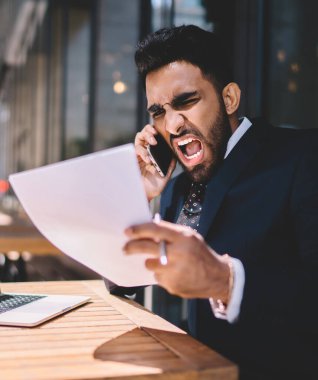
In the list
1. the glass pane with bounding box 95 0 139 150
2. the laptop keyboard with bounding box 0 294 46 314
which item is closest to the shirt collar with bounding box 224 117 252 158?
the laptop keyboard with bounding box 0 294 46 314

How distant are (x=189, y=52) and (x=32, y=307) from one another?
921mm

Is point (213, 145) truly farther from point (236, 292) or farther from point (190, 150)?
point (236, 292)

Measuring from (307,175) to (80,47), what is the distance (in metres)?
5.48

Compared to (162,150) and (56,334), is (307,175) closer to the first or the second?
(162,150)

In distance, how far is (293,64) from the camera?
2.72m

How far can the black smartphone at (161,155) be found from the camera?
1.84 meters

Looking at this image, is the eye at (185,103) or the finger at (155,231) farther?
the eye at (185,103)

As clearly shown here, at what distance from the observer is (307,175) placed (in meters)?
1.36

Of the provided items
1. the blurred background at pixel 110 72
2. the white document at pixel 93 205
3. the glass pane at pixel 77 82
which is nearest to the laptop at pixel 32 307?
the white document at pixel 93 205

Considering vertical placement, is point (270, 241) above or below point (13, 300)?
above

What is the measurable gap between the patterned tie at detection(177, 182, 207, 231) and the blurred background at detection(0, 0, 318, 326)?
3.68 feet

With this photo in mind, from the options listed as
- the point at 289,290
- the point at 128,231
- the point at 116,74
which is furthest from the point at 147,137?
the point at 116,74

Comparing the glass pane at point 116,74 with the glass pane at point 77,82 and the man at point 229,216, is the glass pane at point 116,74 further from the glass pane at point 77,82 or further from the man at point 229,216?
the man at point 229,216

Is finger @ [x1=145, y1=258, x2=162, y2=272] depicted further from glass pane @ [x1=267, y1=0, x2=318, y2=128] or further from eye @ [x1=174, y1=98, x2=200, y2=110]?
glass pane @ [x1=267, y1=0, x2=318, y2=128]
